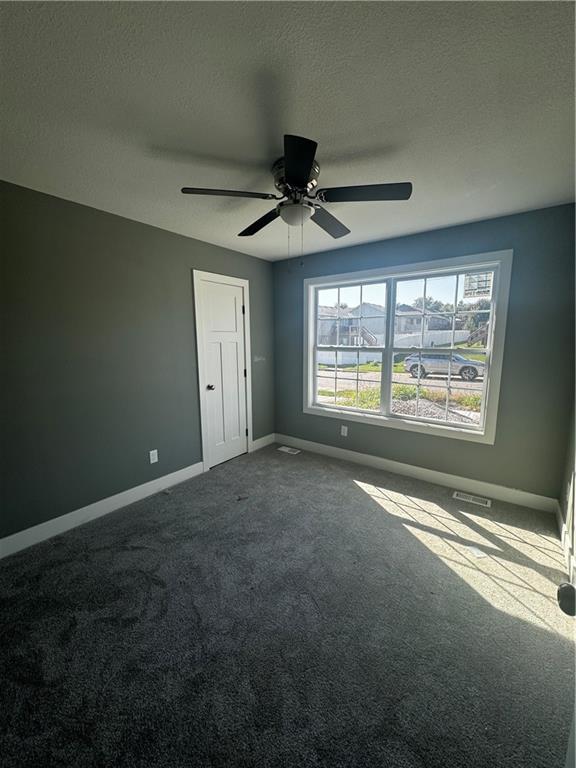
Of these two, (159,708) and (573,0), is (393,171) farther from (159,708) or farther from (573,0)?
(159,708)

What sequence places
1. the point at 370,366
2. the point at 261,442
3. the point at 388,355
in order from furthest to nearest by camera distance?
the point at 261,442 → the point at 370,366 → the point at 388,355

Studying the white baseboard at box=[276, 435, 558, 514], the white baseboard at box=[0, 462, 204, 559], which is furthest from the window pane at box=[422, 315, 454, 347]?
the white baseboard at box=[0, 462, 204, 559]

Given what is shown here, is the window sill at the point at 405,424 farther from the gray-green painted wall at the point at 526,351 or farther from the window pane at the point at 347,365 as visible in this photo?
the window pane at the point at 347,365

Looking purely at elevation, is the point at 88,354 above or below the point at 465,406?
above

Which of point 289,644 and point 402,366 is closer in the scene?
point 289,644

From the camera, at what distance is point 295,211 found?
1.76 metres

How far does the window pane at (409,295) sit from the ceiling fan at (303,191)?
4.75 feet

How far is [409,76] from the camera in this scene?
1.20 meters

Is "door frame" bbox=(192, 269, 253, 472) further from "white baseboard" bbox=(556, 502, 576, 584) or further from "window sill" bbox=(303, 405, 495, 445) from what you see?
"white baseboard" bbox=(556, 502, 576, 584)

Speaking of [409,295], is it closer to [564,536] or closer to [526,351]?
[526,351]

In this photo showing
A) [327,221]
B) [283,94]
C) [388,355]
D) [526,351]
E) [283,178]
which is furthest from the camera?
[388,355]

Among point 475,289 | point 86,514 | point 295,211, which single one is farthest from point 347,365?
point 86,514

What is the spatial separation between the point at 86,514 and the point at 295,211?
9.07ft

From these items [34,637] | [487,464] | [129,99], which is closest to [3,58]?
[129,99]
